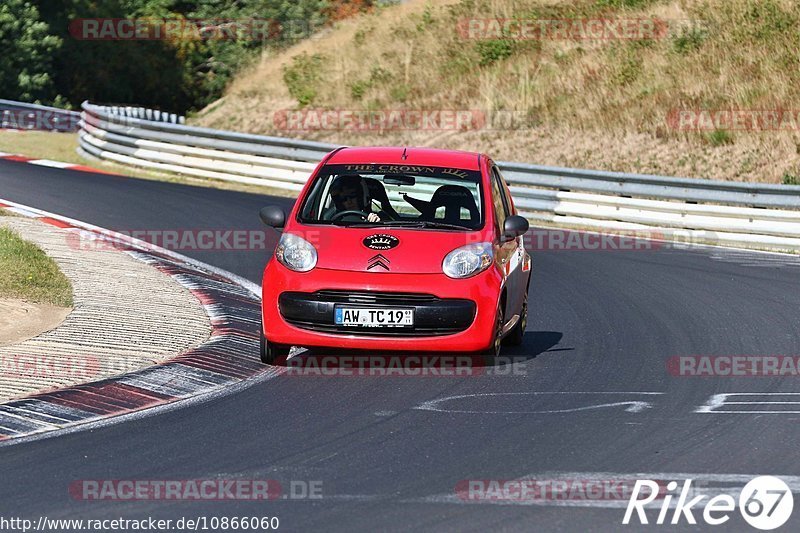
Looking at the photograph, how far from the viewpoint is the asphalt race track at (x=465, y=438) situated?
20.9ft

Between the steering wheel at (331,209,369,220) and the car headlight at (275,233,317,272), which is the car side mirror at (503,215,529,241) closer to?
the steering wheel at (331,209,369,220)

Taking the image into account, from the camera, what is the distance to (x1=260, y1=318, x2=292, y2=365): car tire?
33.5ft

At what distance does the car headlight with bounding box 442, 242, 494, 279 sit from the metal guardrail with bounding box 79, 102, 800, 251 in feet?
33.9

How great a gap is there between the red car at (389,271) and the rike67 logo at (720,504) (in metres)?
3.16

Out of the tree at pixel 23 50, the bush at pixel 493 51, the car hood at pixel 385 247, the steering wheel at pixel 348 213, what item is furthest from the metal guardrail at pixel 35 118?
the car hood at pixel 385 247

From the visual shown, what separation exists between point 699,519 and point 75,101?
4199cm

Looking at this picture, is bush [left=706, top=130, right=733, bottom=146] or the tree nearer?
bush [left=706, top=130, right=733, bottom=146]

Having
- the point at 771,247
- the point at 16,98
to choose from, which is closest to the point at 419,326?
the point at 771,247

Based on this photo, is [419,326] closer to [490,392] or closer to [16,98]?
[490,392]

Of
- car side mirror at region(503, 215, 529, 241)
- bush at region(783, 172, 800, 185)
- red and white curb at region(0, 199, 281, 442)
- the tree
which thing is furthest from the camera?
the tree

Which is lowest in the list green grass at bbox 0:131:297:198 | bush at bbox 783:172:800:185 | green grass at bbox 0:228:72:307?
green grass at bbox 0:131:297:198

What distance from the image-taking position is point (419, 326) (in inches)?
387

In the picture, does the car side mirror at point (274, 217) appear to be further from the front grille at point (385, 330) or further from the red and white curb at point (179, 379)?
the front grille at point (385, 330)

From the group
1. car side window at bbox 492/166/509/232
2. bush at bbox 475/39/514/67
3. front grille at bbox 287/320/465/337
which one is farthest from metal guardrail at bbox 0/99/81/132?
front grille at bbox 287/320/465/337
